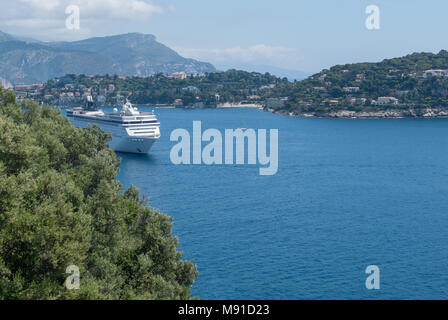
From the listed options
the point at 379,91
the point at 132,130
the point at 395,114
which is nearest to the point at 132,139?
the point at 132,130

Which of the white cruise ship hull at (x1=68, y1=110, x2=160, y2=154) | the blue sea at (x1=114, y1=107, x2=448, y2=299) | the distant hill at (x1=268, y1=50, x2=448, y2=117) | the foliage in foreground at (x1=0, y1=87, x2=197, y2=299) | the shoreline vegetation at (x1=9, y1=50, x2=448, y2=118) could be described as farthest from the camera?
the shoreline vegetation at (x1=9, y1=50, x2=448, y2=118)

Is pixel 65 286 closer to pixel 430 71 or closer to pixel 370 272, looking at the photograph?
pixel 370 272

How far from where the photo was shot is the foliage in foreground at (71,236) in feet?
40.2

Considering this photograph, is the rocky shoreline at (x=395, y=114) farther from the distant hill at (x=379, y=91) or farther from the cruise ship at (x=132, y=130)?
the cruise ship at (x=132, y=130)

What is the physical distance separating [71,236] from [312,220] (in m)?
21.5

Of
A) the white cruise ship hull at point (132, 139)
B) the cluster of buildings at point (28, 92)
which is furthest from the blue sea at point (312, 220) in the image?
the cluster of buildings at point (28, 92)

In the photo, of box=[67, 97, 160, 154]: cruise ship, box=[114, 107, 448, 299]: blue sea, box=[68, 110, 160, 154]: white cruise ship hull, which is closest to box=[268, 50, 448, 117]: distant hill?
box=[114, 107, 448, 299]: blue sea

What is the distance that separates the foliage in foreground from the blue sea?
4892 millimetres

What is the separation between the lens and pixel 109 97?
161m

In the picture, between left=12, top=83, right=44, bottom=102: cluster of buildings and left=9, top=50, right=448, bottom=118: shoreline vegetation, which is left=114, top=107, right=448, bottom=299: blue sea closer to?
left=9, top=50, right=448, bottom=118: shoreline vegetation

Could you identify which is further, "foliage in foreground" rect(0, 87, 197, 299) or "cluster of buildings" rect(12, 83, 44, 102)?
"cluster of buildings" rect(12, 83, 44, 102)

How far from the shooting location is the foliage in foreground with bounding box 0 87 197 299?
12.3m

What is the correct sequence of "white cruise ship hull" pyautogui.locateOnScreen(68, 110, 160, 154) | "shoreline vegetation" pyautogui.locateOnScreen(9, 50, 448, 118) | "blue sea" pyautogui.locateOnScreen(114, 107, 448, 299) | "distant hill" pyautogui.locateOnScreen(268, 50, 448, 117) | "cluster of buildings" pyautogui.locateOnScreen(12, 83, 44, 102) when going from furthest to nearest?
"cluster of buildings" pyautogui.locateOnScreen(12, 83, 44, 102)
"shoreline vegetation" pyautogui.locateOnScreen(9, 50, 448, 118)
"distant hill" pyautogui.locateOnScreen(268, 50, 448, 117)
"white cruise ship hull" pyautogui.locateOnScreen(68, 110, 160, 154)
"blue sea" pyautogui.locateOnScreen(114, 107, 448, 299)
